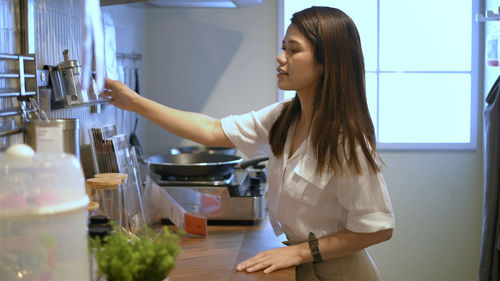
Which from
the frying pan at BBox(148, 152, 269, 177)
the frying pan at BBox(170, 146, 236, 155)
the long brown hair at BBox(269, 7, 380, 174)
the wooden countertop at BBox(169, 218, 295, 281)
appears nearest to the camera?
the wooden countertop at BBox(169, 218, 295, 281)

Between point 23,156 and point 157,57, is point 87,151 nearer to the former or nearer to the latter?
point 23,156

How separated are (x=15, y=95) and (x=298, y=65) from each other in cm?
74

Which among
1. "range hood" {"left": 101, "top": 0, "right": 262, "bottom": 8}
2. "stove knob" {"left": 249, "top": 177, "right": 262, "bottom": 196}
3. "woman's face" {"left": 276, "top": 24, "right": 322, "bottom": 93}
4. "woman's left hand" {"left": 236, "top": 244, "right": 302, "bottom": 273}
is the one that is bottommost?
"woman's left hand" {"left": 236, "top": 244, "right": 302, "bottom": 273}

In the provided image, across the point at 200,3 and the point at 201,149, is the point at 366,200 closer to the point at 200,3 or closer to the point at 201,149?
the point at 201,149

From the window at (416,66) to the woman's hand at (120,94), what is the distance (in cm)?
160

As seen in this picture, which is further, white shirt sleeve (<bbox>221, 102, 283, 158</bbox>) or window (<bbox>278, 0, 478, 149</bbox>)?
window (<bbox>278, 0, 478, 149</bbox>)

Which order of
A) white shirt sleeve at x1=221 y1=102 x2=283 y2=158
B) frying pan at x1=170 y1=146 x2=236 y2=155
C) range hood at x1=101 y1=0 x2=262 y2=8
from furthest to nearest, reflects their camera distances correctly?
1. frying pan at x1=170 y1=146 x2=236 y2=155
2. range hood at x1=101 y1=0 x2=262 y2=8
3. white shirt sleeve at x1=221 y1=102 x2=283 y2=158

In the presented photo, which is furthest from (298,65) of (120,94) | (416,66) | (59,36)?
(416,66)

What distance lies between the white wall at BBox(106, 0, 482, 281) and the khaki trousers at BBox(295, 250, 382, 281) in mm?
1567

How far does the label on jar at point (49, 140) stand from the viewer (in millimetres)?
1203

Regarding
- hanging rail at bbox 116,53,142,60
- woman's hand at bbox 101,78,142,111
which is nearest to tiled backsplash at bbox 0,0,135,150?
woman's hand at bbox 101,78,142,111

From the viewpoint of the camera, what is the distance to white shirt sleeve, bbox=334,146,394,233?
1529 millimetres

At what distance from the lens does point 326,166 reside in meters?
1.58

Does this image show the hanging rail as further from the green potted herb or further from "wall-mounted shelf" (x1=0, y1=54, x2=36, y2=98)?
the green potted herb
